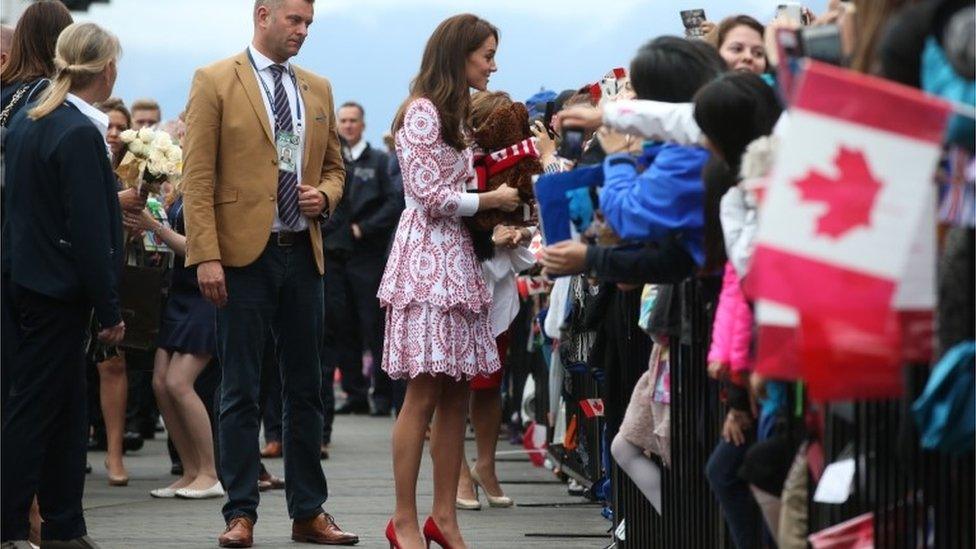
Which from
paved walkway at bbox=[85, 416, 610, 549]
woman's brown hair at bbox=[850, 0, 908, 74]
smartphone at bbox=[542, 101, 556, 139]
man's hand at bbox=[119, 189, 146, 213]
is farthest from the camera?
man's hand at bbox=[119, 189, 146, 213]

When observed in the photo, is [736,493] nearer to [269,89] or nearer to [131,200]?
[269,89]

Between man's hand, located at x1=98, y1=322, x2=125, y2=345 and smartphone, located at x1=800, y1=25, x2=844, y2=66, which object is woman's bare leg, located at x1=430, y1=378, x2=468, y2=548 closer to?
man's hand, located at x1=98, y1=322, x2=125, y2=345

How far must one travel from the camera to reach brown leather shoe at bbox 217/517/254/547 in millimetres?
7805

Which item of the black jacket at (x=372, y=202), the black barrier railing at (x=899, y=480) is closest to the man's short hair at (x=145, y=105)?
the black jacket at (x=372, y=202)

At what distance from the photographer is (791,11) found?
20.5 feet

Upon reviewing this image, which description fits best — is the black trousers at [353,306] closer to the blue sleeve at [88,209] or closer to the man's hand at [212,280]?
the man's hand at [212,280]

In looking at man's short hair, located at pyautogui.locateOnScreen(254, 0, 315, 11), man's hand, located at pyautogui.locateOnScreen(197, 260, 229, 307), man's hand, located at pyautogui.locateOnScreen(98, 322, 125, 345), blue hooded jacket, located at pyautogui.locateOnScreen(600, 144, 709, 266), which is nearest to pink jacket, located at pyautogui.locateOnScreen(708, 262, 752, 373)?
blue hooded jacket, located at pyautogui.locateOnScreen(600, 144, 709, 266)

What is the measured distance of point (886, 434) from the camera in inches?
165

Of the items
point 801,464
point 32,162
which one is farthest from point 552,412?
point 801,464

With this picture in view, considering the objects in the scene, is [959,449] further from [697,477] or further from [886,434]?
[697,477]

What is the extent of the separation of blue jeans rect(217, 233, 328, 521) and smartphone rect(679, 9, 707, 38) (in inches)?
71.5

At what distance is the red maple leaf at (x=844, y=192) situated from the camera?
3414 mm

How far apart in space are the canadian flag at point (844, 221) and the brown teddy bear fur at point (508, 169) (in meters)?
4.25

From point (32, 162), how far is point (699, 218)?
2749mm
